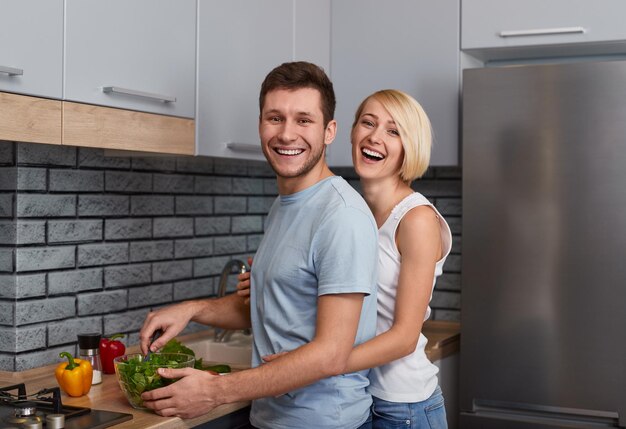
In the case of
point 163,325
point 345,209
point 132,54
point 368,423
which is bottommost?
point 368,423

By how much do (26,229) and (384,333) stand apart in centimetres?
101

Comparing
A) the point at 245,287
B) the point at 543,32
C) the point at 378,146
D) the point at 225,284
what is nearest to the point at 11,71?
the point at 245,287

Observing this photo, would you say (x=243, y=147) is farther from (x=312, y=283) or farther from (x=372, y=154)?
(x=312, y=283)

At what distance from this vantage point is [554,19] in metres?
2.78

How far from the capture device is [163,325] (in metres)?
2.12

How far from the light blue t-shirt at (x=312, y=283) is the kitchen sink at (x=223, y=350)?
0.82m

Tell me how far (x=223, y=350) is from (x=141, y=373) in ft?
3.25

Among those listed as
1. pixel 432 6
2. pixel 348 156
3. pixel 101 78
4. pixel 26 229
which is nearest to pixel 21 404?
pixel 26 229

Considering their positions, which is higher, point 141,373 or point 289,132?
point 289,132

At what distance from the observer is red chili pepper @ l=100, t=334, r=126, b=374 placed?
7.80ft

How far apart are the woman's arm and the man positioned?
5 centimetres

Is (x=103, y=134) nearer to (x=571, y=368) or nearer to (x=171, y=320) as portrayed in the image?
(x=171, y=320)

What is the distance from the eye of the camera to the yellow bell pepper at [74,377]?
2.09 metres

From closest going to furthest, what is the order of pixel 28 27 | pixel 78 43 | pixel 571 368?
pixel 28 27, pixel 78 43, pixel 571 368
